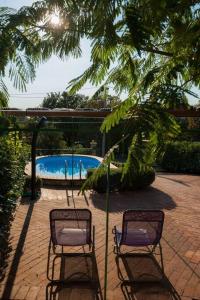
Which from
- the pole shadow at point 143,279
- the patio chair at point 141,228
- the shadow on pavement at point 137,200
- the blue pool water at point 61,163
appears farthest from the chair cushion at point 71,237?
the blue pool water at point 61,163

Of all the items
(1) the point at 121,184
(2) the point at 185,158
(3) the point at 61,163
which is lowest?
(1) the point at 121,184

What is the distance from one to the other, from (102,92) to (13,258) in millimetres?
4038

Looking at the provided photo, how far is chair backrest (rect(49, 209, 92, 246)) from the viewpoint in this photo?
621 cm

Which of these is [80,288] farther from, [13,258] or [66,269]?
[13,258]

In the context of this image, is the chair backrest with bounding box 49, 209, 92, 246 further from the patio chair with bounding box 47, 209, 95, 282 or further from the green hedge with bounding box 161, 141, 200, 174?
the green hedge with bounding box 161, 141, 200, 174

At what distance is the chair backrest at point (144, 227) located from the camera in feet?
20.6

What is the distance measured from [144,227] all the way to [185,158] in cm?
1214

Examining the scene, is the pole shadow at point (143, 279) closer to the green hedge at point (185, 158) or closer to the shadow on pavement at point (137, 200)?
the shadow on pavement at point (137, 200)

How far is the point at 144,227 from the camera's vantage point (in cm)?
634

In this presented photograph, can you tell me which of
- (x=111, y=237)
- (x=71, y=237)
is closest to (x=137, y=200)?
(x=111, y=237)

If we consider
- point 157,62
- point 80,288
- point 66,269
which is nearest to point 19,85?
point 157,62

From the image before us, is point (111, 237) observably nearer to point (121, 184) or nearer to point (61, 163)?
point (121, 184)

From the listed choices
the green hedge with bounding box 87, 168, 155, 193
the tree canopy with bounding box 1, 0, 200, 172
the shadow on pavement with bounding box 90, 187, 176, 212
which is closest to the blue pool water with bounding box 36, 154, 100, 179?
the green hedge with bounding box 87, 168, 155, 193

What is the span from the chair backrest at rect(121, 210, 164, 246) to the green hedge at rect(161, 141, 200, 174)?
11565mm
